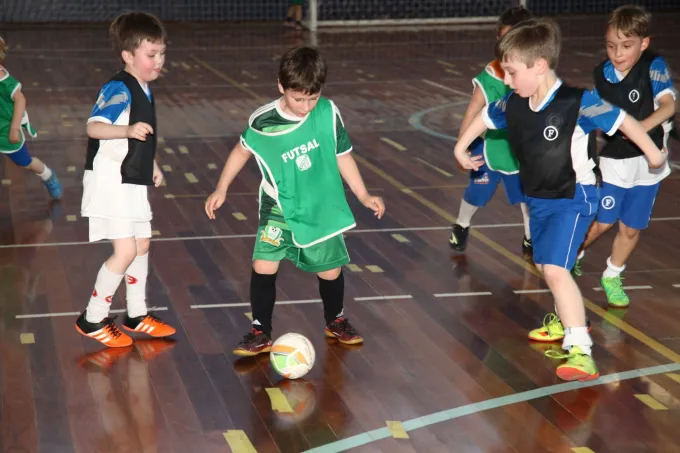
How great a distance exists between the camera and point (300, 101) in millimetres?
4766

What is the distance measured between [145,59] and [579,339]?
97.2 inches

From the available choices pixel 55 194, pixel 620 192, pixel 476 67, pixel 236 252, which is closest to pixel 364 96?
pixel 476 67

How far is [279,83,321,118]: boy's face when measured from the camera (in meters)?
4.74

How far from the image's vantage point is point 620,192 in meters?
5.93

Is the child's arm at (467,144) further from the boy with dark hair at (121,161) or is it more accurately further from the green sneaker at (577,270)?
the green sneaker at (577,270)

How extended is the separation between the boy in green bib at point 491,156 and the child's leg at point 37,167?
3294 millimetres

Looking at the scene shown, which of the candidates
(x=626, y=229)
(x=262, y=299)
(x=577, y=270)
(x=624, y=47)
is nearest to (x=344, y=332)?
(x=262, y=299)

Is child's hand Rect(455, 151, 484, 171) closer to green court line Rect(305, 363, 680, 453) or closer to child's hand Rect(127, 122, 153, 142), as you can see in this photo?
green court line Rect(305, 363, 680, 453)

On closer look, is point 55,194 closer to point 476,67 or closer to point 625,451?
point 625,451

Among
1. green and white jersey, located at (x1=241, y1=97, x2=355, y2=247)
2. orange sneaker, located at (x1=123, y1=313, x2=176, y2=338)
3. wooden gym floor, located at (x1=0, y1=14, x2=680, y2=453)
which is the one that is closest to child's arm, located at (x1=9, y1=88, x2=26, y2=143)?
wooden gym floor, located at (x1=0, y1=14, x2=680, y2=453)

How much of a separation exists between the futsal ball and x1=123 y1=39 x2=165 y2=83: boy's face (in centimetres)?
143

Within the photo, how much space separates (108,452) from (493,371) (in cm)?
190

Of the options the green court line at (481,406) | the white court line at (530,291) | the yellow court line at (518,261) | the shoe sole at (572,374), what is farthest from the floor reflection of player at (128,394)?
the yellow court line at (518,261)

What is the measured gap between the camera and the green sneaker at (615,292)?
19.5 feet
